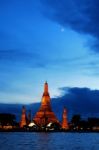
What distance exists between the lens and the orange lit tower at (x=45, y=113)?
521ft

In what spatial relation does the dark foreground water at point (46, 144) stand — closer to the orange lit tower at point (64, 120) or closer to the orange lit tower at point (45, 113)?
the orange lit tower at point (45, 113)

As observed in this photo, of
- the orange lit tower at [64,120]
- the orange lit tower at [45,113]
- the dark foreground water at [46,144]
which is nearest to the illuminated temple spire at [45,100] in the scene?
the orange lit tower at [45,113]

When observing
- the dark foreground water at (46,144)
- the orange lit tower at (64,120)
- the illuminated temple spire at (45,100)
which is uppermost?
the illuminated temple spire at (45,100)

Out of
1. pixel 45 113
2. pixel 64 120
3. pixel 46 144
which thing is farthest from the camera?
pixel 64 120

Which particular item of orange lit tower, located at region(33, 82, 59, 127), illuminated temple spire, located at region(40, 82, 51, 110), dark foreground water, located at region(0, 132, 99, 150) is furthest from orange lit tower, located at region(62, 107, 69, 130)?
dark foreground water, located at region(0, 132, 99, 150)

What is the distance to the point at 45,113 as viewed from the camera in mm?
158500

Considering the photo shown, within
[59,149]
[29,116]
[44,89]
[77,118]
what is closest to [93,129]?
[77,118]

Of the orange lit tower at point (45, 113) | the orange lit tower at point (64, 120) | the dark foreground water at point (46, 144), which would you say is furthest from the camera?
the orange lit tower at point (64, 120)

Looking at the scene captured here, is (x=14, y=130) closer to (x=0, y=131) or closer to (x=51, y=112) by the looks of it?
(x=0, y=131)

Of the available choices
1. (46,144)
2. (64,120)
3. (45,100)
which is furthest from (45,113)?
(46,144)

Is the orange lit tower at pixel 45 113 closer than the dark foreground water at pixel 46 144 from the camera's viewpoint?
No

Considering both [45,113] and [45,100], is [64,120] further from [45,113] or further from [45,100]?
[45,100]

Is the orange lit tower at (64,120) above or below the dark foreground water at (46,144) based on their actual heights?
above

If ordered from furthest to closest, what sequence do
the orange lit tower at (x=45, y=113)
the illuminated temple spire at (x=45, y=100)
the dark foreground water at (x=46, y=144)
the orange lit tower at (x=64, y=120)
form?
the orange lit tower at (x=64, y=120) → the illuminated temple spire at (x=45, y=100) → the orange lit tower at (x=45, y=113) → the dark foreground water at (x=46, y=144)
